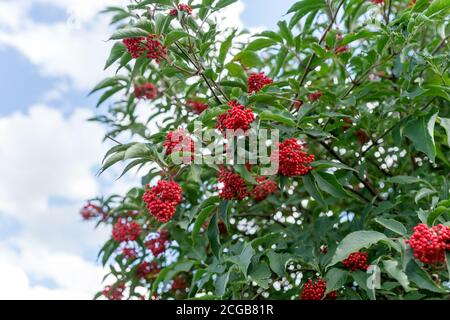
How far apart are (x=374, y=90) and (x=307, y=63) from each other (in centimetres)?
45

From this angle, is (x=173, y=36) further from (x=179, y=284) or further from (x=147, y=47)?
(x=179, y=284)

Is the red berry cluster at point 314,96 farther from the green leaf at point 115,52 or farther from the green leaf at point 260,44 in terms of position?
the green leaf at point 115,52

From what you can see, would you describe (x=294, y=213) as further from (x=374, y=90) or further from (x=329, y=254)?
(x=329, y=254)

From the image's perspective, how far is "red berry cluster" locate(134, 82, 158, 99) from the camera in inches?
137

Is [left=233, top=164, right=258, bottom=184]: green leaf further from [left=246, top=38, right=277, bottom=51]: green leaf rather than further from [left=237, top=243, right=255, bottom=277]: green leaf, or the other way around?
[left=246, top=38, right=277, bottom=51]: green leaf

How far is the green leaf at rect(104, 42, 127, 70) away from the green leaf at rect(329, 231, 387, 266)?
1.24 m

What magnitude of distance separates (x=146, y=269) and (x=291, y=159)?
5.77ft

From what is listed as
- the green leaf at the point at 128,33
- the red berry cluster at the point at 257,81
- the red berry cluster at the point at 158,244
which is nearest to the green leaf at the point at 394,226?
the red berry cluster at the point at 257,81

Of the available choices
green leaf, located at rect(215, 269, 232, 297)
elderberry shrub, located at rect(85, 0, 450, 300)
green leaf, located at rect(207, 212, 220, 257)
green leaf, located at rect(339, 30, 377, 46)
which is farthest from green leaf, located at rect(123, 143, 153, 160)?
green leaf, located at rect(339, 30, 377, 46)

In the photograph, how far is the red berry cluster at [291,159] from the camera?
2010 millimetres

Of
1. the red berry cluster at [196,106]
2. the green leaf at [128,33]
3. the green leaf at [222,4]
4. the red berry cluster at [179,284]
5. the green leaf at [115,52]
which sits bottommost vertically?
the red berry cluster at [179,284]

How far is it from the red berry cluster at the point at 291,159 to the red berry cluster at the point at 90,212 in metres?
1.99
